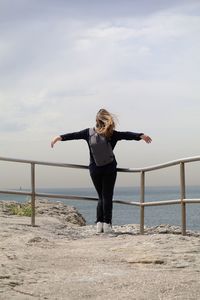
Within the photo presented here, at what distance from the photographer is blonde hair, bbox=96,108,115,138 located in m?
7.42

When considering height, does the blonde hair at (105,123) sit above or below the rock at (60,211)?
above

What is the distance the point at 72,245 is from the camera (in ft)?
20.9

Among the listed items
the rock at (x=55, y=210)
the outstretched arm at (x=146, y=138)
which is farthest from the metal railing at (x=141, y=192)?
the rock at (x=55, y=210)

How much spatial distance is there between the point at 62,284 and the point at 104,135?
3.57m

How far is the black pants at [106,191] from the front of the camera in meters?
7.62

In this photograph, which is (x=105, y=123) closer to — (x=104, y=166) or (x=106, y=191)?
(x=104, y=166)

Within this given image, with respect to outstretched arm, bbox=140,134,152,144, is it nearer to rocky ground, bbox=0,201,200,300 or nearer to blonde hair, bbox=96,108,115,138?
blonde hair, bbox=96,108,115,138

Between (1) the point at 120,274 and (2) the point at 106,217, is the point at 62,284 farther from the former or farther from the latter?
(2) the point at 106,217

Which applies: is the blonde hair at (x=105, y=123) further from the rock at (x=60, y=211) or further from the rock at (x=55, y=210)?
the rock at (x=60, y=211)

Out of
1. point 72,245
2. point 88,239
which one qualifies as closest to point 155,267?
point 72,245

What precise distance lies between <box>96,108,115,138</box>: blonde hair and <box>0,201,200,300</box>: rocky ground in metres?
1.42

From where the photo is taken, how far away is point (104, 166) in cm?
762

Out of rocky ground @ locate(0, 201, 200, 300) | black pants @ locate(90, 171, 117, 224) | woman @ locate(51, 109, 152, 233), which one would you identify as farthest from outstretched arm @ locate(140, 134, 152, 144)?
rocky ground @ locate(0, 201, 200, 300)

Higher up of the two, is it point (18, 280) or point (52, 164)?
point (52, 164)
